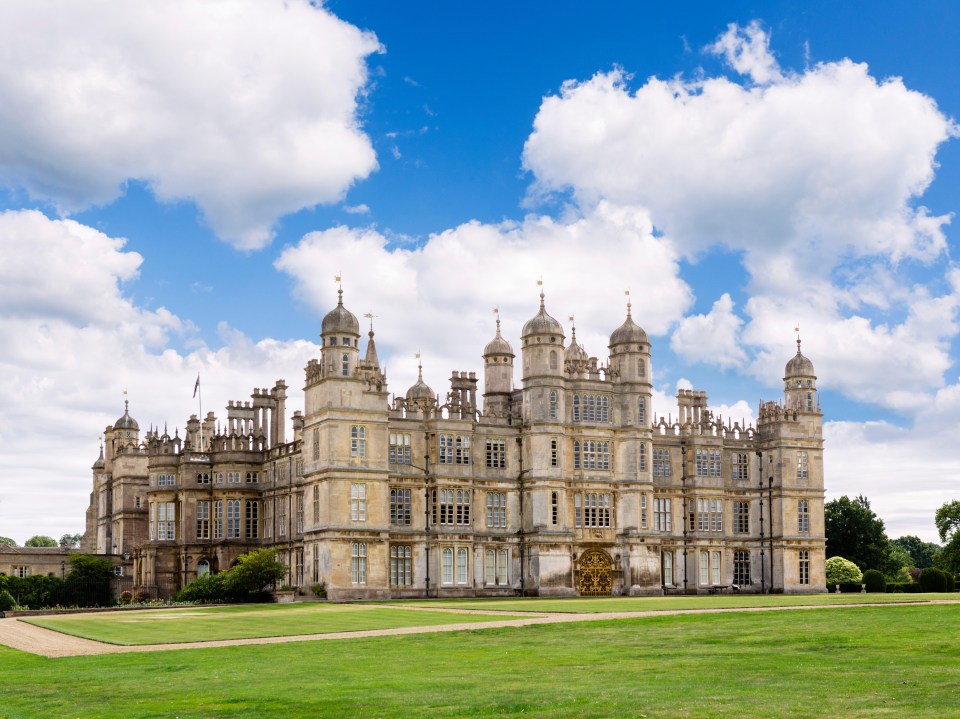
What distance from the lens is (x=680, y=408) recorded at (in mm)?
85875

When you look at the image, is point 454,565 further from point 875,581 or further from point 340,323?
point 875,581

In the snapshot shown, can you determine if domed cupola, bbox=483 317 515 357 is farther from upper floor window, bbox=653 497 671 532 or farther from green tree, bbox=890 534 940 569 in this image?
green tree, bbox=890 534 940 569

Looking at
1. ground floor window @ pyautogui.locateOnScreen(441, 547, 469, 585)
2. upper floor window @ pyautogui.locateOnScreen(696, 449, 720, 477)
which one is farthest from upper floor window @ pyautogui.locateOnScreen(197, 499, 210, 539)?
upper floor window @ pyautogui.locateOnScreen(696, 449, 720, 477)

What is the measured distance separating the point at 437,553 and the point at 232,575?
12.7 metres

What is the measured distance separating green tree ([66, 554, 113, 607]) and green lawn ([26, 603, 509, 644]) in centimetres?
1710

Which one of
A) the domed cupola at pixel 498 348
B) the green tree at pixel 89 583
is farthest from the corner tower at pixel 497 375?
the green tree at pixel 89 583

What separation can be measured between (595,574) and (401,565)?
1285cm

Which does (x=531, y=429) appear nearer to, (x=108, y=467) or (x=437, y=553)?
(x=437, y=553)

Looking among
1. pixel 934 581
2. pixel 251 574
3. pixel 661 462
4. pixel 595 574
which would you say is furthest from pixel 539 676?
pixel 934 581

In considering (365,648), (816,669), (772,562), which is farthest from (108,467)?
(816,669)

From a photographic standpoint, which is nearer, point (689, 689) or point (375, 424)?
point (689, 689)

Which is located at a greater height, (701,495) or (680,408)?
(680,408)

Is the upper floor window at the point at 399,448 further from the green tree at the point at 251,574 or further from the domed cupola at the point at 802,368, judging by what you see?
the domed cupola at the point at 802,368

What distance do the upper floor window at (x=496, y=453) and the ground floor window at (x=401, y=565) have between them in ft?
25.4
